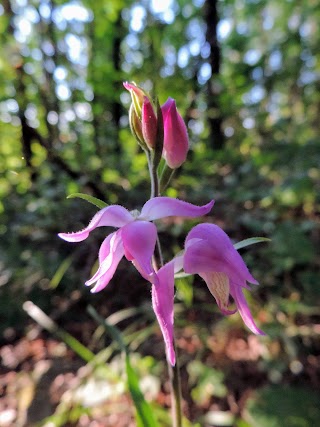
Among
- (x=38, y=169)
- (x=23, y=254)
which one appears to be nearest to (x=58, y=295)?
(x=23, y=254)

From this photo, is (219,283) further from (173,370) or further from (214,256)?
(173,370)


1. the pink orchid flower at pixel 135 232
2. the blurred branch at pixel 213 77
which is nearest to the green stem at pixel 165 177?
the pink orchid flower at pixel 135 232

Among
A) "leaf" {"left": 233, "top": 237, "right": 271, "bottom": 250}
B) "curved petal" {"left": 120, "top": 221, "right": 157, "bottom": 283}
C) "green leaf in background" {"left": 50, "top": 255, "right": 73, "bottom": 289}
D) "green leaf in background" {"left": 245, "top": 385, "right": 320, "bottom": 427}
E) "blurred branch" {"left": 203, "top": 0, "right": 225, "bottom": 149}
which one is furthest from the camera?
"blurred branch" {"left": 203, "top": 0, "right": 225, "bottom": 149}

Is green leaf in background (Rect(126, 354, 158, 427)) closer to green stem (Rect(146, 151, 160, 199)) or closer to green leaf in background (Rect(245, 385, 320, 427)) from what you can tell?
green stem (Rect(146, 151, 160, 199))

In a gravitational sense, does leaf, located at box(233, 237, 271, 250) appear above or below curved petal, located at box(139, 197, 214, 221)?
below

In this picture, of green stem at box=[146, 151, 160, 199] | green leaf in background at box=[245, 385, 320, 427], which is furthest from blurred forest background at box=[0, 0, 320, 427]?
green stem at box=[146, 151, 160, 199]

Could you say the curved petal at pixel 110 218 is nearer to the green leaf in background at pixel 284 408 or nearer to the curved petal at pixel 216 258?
the curved petal at pixel 216 258
